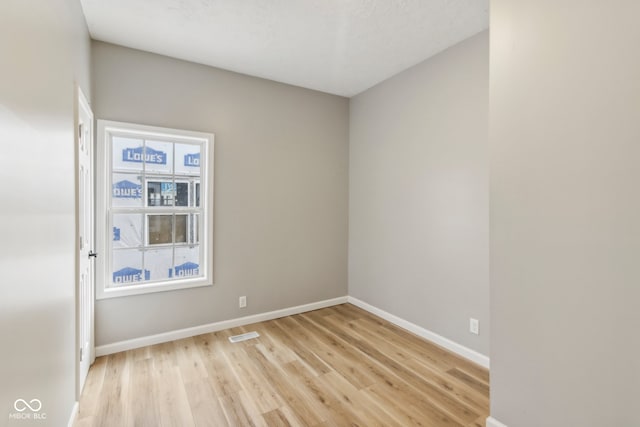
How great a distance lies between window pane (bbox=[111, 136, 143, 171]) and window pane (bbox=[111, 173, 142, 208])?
0.29 feet

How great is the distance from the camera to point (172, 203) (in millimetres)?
3201

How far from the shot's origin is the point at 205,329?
128 inches

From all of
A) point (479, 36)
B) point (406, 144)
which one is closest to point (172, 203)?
point (406, 144)

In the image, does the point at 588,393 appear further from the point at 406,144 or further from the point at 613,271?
the point at 406,144

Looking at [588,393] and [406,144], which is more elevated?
[406,144]

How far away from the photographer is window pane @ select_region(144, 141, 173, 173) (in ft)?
10.1

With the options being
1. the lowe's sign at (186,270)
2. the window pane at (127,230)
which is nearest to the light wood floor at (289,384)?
the lowe's sign at (186,270)

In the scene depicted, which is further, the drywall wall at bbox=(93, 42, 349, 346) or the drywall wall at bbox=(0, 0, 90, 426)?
the drywall wall at bbox=(93, 42, 349, 346)

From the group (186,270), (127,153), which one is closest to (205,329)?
(186,270)

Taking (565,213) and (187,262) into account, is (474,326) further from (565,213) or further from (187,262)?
(187,262)

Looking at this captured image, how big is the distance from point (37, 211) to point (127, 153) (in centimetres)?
191

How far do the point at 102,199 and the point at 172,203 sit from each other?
61 centimetres

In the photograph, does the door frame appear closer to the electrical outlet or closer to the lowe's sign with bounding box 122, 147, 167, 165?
the lowe's sign with bounding box 122, 147, 167, 165

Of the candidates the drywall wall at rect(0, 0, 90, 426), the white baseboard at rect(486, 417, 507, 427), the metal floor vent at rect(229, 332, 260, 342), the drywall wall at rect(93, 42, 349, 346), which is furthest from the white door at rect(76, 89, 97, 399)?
the white baseboard at rect(486, 417, 507, 427)
